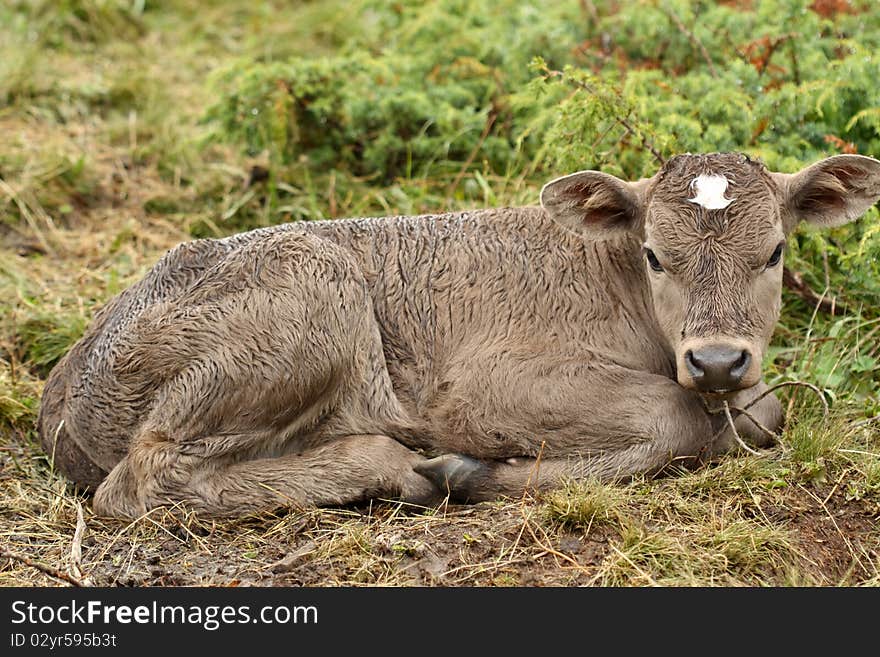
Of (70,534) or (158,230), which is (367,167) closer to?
(158,230)

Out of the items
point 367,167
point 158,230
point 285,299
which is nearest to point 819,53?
point 367,167

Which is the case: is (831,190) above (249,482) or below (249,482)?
above

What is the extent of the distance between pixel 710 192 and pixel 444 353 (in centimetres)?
177

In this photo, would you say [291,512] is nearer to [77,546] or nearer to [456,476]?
[456,476]

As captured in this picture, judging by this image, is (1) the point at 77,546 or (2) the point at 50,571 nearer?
(2) the point at 50,571

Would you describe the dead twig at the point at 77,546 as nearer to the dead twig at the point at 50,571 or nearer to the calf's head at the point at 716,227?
the dead twig at the point at 50,571

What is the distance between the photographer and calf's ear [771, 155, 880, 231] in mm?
6285

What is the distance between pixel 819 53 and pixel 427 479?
483 centimetres

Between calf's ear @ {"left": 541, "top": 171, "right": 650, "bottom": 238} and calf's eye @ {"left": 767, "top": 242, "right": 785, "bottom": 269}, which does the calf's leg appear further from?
calf's eye @ {"left": 767, "top": 242, "right": 785, "bottom": 269}

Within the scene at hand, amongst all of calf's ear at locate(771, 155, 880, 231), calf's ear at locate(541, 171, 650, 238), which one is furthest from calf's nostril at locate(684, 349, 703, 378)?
calf's ear at locate(771, 155, 880, 231)

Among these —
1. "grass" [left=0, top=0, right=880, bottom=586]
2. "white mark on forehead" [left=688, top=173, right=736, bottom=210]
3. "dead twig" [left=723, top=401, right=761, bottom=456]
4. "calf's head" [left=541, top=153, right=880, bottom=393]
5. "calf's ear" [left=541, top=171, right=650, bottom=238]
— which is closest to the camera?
"grass" [left=0, top=0, right=880, bottom=586]

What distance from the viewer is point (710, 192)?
6035 millimetres

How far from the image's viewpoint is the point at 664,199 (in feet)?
20.3

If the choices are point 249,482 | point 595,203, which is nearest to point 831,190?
point 595,203
